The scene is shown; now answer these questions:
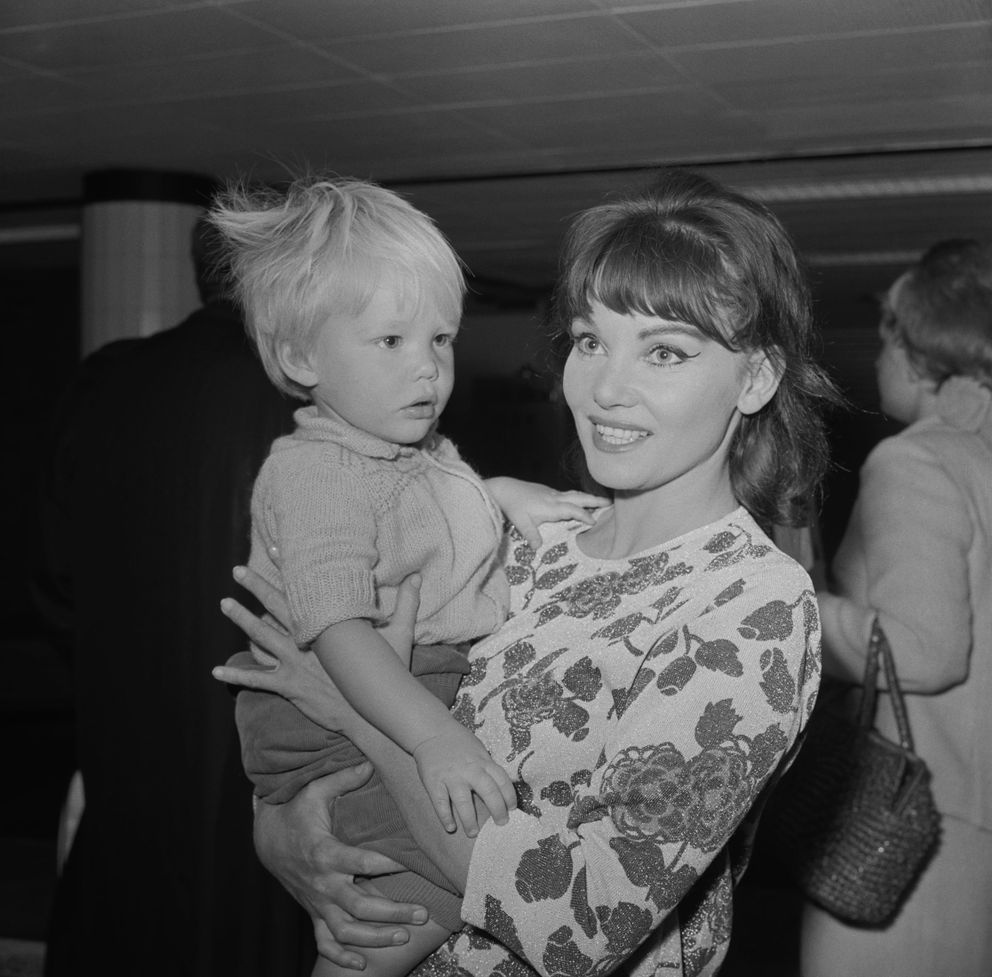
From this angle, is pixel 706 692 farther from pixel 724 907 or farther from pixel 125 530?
pixel 125 530

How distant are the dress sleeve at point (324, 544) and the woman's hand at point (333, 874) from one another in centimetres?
19

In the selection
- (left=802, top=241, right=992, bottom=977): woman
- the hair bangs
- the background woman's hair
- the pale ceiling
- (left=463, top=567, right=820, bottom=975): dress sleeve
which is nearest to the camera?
(left=463, top=567, right=820, bottom=975): dress sleeve

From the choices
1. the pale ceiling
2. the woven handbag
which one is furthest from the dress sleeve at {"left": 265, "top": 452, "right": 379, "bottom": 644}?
the pale ceiling

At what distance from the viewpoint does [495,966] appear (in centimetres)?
142

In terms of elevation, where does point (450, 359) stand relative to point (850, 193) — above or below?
below

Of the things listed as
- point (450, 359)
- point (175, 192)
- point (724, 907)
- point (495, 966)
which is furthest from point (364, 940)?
point (175, 192)

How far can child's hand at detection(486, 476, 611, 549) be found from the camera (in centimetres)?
167

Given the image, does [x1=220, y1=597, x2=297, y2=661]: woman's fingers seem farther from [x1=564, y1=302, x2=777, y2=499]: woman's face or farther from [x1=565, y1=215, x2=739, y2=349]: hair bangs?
[x1=565, y1=215, x2=739, y2=349]: hair bangs

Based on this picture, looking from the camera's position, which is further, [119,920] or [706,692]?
[119,920]

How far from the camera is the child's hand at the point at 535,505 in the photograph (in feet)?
5.49

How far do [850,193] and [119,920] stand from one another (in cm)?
619

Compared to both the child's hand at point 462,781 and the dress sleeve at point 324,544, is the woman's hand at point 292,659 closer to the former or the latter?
the dress sleeve at point 324,544

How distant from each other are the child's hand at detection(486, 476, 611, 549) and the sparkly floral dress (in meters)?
0.18

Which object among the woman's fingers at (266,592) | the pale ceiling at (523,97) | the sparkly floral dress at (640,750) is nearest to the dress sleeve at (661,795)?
the sparkly floral dress at (640,750)
